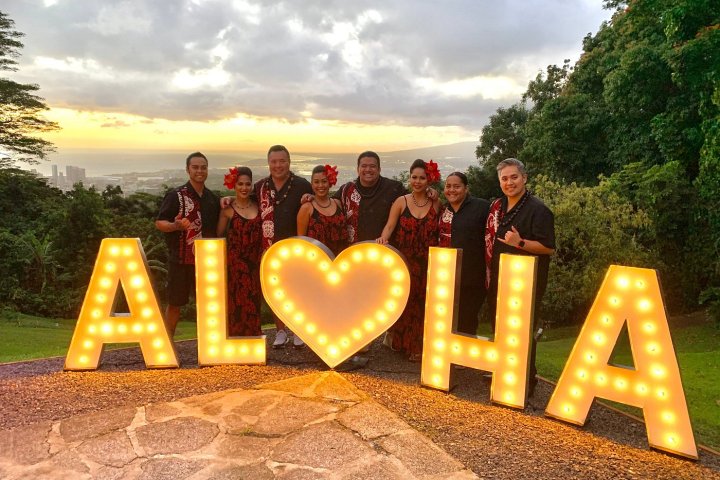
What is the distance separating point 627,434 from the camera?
172 inches

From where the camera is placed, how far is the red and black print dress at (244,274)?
19.6 ft

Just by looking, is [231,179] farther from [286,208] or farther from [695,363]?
[695,363]

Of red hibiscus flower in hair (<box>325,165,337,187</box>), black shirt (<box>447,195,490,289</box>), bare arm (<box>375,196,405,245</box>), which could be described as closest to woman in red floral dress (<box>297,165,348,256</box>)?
red hibiscus flower in hair (<box>325,165,337,187</box>)

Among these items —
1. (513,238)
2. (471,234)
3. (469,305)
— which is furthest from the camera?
(469,305)

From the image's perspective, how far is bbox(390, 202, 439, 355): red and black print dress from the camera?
226 inches

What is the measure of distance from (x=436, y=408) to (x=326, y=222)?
2.46 meters

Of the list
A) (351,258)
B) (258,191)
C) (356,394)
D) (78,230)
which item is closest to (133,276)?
(258,191)

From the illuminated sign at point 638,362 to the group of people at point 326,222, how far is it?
1383 millimetres

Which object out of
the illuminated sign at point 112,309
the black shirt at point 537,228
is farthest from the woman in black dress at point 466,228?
the illuminated sign at point 112,309

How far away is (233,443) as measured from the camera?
3891 millimetres

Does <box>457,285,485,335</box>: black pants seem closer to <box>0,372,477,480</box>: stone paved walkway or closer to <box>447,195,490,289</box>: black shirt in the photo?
<box>447,195,490,289</box>: black shirt

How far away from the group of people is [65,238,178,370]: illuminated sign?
55cm

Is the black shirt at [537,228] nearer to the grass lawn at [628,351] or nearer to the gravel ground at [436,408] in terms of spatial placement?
the gravel ground at [436,408]

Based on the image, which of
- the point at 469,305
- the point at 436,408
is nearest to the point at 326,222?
the point at 469,305
